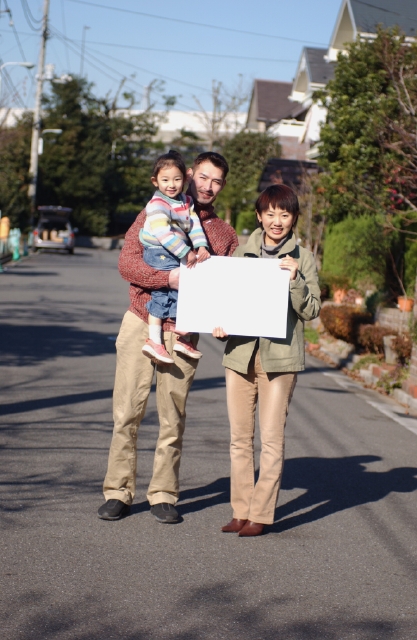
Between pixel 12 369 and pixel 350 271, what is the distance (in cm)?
1070

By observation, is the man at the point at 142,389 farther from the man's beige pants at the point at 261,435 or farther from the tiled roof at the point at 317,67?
the tiled roof at the point at 317,67

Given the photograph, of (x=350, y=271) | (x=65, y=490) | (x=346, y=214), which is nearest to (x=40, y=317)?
(x=350, y=271)

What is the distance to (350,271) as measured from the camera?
19.4m

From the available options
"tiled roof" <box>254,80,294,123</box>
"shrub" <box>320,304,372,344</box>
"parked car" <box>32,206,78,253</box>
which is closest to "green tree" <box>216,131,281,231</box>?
"tiled roof" <box>254,80,294,123</box>

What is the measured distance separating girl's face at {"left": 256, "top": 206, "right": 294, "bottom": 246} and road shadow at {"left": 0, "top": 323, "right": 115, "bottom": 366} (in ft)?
22.1

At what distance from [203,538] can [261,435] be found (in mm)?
670

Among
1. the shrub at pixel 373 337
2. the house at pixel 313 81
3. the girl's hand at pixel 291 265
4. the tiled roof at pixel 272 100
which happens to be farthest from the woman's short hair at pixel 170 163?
the tiled roof at pixel 272 100

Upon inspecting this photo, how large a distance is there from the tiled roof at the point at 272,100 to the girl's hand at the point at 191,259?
55983 millimetres

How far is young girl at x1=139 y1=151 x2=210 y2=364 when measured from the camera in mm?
4719

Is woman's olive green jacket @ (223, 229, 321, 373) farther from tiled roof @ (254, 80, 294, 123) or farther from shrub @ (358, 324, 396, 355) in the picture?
tiled roof @ (254, 80, 294, 123)

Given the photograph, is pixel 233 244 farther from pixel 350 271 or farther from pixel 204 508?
pixel 350 271

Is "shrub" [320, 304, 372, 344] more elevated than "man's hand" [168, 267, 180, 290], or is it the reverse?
"man's hand" [168, 267, 180, 290]

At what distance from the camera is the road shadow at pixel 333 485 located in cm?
557

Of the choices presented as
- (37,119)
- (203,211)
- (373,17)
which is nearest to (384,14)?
(373,17)
